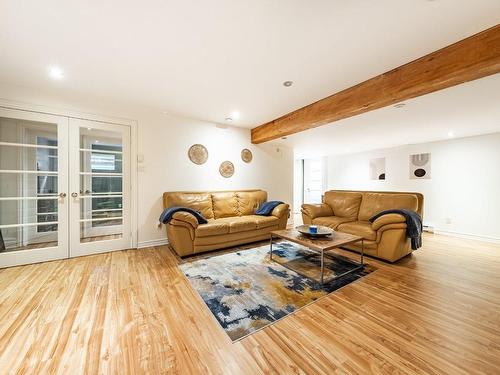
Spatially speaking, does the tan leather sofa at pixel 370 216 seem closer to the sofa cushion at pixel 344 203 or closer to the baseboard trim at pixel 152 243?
the sofa cushion at pixel 344 203

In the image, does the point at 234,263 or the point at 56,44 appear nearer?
the point at 56,44

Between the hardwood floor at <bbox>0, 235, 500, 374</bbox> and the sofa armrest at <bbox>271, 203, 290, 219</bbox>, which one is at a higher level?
the sofa armrest at <bbox>271, 203, 290, 219</bbox>

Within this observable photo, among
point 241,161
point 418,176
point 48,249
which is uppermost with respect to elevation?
point 241,161

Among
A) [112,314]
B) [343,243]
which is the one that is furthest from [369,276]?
[112,314]

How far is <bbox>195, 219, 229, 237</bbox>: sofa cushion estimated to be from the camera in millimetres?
3045

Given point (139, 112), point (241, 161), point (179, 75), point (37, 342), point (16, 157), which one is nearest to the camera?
point (37, 342)

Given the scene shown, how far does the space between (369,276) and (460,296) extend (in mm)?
777

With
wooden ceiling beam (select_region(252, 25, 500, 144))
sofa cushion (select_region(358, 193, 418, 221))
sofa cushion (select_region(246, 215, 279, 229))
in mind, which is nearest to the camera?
wooden ceiling beam (select_region(252, 25, 500, 144))

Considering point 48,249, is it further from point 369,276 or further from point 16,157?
point 369,276

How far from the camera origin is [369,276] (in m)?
2.43

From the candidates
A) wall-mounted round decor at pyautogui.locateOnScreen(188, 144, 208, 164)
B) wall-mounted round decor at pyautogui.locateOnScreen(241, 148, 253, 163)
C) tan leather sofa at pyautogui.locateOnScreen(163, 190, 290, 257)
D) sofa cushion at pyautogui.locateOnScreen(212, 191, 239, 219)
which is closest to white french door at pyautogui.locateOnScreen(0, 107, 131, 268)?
tan leather sofa at pyautogui.locateOnScreen(163, 190, 290, 257)

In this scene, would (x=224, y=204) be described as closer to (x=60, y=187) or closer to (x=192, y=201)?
(x=192, y=201)

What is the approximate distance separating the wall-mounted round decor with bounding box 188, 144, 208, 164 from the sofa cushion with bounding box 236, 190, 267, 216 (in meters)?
1.01

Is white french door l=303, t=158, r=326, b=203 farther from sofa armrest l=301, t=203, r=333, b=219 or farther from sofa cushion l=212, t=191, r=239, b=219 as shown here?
sofa cushion l=212, t=191, r=239, b=219
